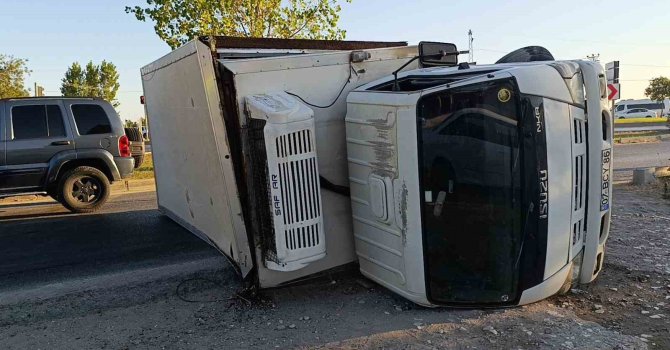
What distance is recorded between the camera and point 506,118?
3.52m

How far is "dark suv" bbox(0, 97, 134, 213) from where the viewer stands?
8.13m

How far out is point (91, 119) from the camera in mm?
8648

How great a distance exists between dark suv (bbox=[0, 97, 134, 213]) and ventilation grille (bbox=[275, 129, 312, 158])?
6.04 m

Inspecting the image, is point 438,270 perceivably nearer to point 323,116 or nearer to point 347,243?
point 347,243

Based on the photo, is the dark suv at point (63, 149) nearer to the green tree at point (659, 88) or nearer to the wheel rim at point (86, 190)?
the wheel rim at point (86, 190)

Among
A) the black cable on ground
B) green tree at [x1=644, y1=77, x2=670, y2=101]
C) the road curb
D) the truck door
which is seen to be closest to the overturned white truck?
the black cable on ground

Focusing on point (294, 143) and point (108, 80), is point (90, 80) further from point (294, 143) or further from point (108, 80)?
point (294, 143)

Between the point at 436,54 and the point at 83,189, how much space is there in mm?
6623

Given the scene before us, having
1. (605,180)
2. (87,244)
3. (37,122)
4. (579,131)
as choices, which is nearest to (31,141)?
(37,122)

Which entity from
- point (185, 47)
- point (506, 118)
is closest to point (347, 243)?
point (506, 118)

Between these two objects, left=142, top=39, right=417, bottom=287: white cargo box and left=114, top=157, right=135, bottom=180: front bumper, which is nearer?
left=142, top=39, right=417, bottom=287: white cargo box

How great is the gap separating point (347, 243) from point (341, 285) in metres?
0.42

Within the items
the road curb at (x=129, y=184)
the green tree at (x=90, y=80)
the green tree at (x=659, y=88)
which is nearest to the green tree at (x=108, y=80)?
the green tree at (x=90, y=80)

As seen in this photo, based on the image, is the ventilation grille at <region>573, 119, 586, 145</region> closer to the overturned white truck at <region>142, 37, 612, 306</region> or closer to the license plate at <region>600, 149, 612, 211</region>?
the overturned white truck at <region>142, 37, 612, 306</region>
